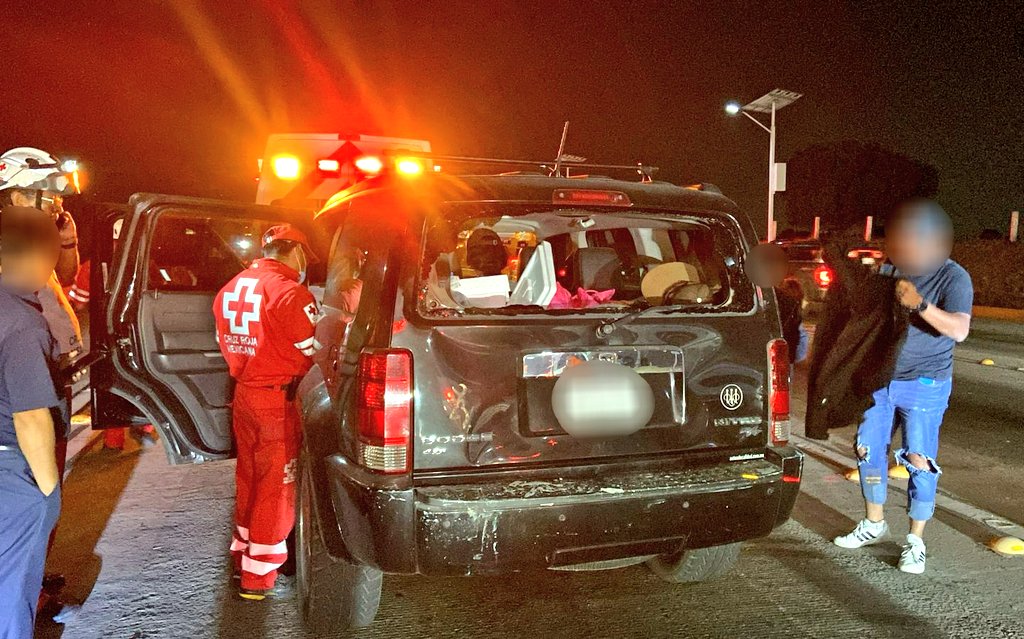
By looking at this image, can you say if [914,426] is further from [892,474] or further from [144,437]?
Result: [144,437]

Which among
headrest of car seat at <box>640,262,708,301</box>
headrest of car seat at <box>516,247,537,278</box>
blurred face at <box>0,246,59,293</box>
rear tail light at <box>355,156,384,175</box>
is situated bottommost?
headrest of car seat at <box>640,262,708,301</box>

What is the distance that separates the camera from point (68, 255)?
14.6 ft

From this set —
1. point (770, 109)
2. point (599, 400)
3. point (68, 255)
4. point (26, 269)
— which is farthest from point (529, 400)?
Answer: point (770, 109)

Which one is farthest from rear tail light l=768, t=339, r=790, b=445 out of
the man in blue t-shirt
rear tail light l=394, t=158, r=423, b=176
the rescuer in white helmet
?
the rescuer in white helmet

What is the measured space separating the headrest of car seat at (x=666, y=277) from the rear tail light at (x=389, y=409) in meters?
1.33

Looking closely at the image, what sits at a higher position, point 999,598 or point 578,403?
point 578,403

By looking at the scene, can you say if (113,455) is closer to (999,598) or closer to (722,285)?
(722,285)

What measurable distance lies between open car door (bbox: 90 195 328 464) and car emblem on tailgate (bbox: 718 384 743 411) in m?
2.70

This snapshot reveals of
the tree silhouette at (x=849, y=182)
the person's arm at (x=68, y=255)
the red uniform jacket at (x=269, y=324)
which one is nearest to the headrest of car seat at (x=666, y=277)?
the red uniform jacket at (x=269, y=324)

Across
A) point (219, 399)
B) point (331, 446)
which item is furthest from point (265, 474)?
point (219, 399)

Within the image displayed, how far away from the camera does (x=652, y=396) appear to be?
2.92m

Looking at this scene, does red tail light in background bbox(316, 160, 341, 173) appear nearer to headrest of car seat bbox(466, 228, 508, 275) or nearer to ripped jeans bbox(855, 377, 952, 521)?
headrest of car seat bbox(466, 228, 508, 275)

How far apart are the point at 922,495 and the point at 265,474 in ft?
10.9

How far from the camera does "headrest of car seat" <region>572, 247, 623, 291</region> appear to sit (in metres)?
3.51
